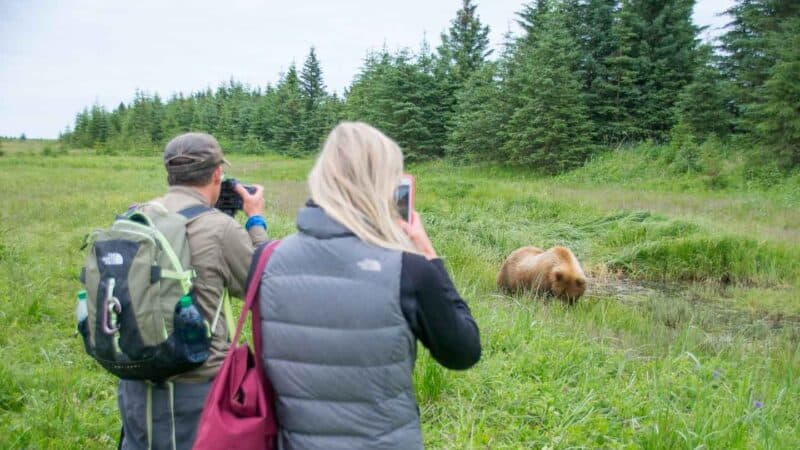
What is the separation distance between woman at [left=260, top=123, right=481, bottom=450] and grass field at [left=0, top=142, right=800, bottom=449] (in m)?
1.95

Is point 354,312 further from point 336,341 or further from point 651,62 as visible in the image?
point 651,62

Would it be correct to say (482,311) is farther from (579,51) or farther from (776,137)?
(579,51)

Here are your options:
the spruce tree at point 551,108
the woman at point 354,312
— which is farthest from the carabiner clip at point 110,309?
the spruce tree at point 551,108

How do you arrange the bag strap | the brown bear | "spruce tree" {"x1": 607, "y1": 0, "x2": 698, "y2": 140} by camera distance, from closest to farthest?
the bag strap → the brown bear → "spruce tree" {"x1": 607, "y1": 0, "x2": 698, "y2": 140}

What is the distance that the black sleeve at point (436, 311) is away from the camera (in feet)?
5.47

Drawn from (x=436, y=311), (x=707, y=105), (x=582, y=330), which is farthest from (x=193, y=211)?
(x=707, y=105)

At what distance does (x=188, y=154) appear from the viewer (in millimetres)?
2611

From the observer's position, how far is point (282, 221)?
11.4m

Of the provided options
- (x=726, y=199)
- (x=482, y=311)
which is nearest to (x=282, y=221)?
(x=482, y=311)

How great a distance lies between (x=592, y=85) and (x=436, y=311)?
26.1 metres

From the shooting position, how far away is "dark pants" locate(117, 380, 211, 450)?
94.6 inches

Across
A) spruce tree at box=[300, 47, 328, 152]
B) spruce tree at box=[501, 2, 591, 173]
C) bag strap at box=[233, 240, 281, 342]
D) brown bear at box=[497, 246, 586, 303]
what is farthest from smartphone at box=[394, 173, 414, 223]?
spruce tree at box=[300, 47, 328, 152]

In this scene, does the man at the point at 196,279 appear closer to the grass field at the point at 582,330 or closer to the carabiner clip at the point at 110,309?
the carabiner clip at the point at 110,309

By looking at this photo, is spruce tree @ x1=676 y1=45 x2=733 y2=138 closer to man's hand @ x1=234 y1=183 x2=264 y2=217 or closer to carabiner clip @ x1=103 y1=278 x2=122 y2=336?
man's hand @ x1=234 y1=183 x2=264 y2=217
